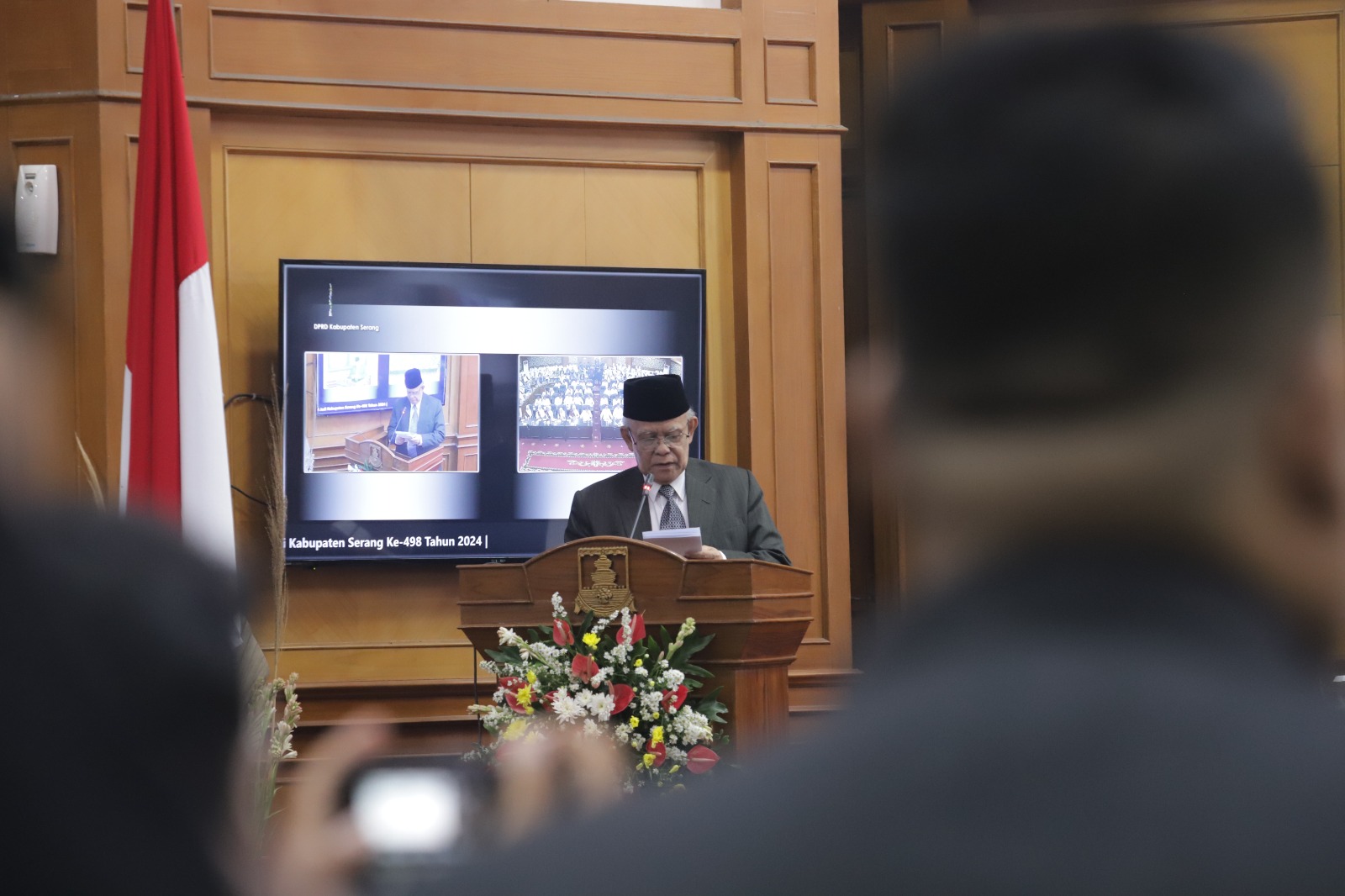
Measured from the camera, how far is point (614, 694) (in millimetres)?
3275

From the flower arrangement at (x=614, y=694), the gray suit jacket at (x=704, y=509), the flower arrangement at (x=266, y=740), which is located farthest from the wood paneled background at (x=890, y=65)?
the flower arrangement at (x=266, y=740)

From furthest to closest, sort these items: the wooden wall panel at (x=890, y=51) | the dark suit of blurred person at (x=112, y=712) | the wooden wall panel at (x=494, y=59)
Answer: the wooden wall panel at (x=890, y=51), the wooden wall panel at (x=494, y=59), the dark suit of blurred person at (x=112, y=712)

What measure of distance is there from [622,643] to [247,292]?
9.92 ft

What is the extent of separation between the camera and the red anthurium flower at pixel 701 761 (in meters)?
3.26

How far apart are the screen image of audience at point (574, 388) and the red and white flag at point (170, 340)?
79.6 inches

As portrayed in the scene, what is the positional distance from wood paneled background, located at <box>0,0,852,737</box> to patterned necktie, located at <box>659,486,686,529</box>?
3.19 ft

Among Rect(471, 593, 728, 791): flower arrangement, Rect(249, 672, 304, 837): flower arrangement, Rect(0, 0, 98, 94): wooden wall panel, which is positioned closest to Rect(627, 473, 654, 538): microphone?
Rect(471, 593, 728, 791): flower arrangement

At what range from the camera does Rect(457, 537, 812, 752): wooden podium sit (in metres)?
3.63

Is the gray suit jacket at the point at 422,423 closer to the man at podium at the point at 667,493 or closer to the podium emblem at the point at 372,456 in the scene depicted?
the podium emblem at the point at 372,456

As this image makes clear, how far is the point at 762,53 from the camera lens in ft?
20.3

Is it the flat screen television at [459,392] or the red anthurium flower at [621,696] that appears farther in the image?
the flat screen television at [459,392]

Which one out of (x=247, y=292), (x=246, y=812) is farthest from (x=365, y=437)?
(x=246, y=812)

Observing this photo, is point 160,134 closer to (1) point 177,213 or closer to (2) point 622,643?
(1) point 177,213

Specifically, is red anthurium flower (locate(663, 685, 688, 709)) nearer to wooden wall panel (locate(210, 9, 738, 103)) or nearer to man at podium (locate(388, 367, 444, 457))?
man at podium (locate(388, 367, 444, 457))
